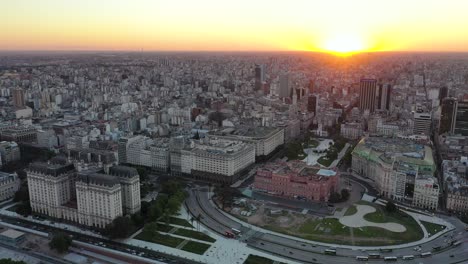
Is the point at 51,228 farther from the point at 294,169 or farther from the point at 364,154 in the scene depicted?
the point at 364,154

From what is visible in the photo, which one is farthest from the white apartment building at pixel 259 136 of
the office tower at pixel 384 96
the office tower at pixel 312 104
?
the office tower at pixel 384 96

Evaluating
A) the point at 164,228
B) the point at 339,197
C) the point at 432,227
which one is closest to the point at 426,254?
the point at 432,227

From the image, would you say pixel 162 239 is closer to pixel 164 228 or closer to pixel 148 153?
pixel 164 228

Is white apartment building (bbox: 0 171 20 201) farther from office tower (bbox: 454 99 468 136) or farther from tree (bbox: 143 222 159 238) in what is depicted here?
office tower (bbox: 454 99 468 136)

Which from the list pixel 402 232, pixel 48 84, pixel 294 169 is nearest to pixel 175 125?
pixel 294 169

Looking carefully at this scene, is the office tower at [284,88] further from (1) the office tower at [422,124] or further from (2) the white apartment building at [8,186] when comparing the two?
(2) the white apartment building at [8,186]

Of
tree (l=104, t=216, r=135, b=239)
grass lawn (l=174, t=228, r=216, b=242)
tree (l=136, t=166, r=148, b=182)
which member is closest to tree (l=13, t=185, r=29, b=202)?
tree (l=136, t=166, r=148, b=182)
